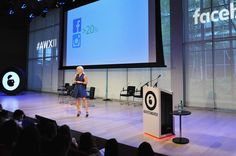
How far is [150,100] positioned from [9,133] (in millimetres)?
2331

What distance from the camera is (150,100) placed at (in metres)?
3.87

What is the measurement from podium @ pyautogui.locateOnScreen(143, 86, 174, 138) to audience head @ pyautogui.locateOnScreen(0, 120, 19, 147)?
2230 mm

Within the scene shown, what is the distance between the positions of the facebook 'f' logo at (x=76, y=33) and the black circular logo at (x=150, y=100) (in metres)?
5.91

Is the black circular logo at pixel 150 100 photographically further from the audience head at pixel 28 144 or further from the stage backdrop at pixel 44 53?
the stage backdrop at pixel 44 53

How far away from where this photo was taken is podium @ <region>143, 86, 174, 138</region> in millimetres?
3696

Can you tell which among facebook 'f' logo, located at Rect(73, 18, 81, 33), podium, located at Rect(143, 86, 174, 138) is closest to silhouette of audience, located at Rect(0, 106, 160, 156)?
podium, located at Rect(143, 86, 174, 138)

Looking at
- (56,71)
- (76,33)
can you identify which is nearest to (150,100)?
(76,33)

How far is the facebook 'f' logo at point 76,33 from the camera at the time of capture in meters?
9.22

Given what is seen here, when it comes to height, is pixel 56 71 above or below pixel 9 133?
above

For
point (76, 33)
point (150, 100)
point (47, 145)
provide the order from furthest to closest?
point (76, 33), point (150, 100), point (47, 145)

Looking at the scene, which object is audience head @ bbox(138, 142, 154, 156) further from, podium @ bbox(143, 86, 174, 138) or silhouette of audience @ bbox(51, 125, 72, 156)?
podium @ bbox(143, 86, 174, 138)

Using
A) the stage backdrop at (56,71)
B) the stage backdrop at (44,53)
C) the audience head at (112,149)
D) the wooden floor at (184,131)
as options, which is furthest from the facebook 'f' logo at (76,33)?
the audience head at (112,149)

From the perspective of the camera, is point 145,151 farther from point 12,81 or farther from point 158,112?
point 12,81

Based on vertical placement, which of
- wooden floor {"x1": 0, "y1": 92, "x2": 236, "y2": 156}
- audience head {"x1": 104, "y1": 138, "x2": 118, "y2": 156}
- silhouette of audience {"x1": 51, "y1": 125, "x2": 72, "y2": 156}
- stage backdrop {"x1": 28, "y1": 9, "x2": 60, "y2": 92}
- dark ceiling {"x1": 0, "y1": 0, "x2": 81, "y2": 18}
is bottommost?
wooden floor {"x1": 0, "y1": 92, "x2": 236, "y2": 156}
